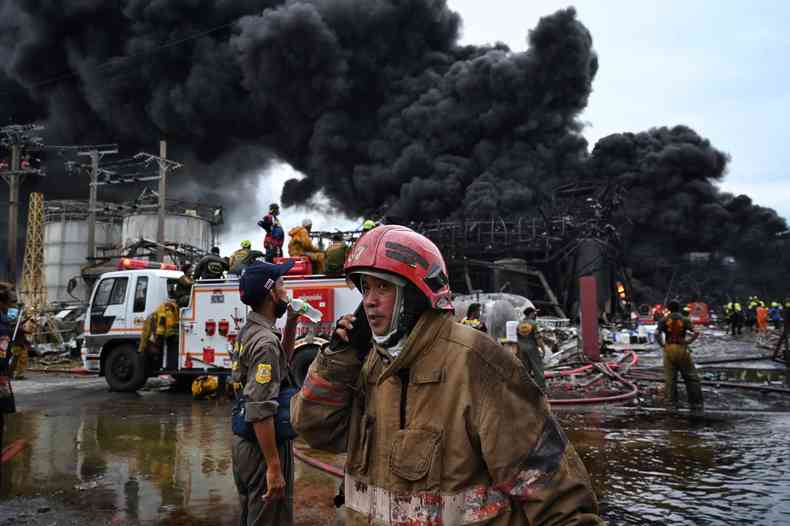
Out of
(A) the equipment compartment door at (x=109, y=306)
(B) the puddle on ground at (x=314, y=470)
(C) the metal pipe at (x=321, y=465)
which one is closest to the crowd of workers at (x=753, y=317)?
(B) the puddle on ground at (x=314, y=470)

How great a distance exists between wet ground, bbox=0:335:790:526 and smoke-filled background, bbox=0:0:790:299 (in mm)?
29685

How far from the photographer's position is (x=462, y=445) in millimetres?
1570

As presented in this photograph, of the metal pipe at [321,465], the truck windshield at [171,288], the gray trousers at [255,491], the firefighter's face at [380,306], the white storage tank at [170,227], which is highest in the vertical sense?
the white storage tank at [170,227]

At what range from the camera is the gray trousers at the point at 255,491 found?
2.81 meters

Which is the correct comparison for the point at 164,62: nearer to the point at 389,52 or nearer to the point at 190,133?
the point at 190,133

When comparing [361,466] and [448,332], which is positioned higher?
[448,332]

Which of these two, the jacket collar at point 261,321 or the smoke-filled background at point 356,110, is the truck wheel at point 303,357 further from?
the smoke-filled background at point 356,110

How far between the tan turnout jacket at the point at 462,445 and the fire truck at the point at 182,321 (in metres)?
7.61

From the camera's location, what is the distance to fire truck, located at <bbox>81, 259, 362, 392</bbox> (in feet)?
31.3

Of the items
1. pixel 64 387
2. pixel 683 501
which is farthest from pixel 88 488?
pixel 64 387

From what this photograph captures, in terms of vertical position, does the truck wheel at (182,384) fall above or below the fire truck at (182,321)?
below

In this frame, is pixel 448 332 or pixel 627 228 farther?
pixel 627 228

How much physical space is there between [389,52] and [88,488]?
43.3m

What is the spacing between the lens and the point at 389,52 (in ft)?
147
